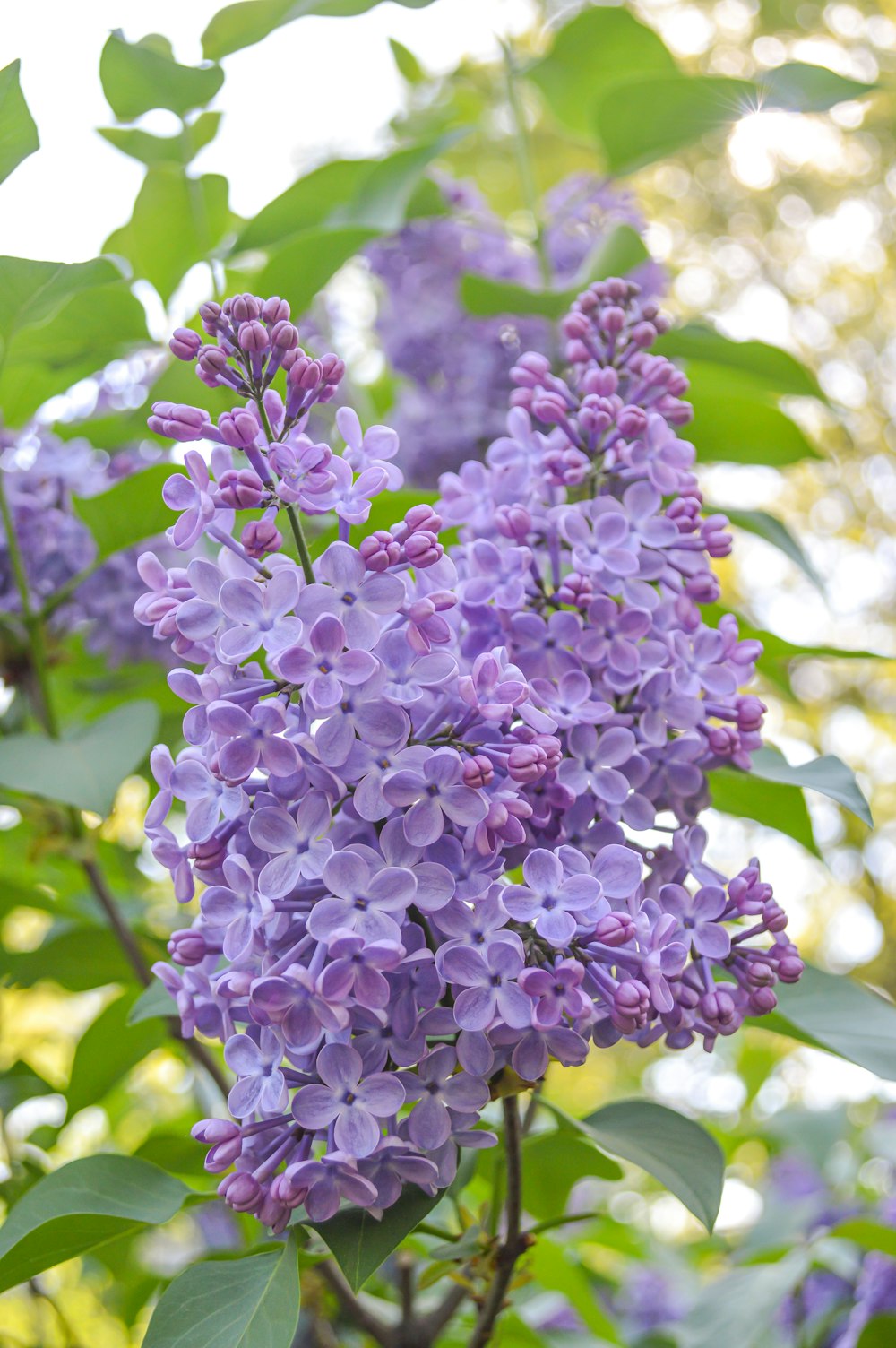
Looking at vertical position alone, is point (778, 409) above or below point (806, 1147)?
above

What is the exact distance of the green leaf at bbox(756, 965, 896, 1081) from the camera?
66 centimetres

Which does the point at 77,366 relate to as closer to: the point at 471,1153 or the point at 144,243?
the point at 144,243

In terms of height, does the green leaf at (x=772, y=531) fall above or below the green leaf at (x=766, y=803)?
above

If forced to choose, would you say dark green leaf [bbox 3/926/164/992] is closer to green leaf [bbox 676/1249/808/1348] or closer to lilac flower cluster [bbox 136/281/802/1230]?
lilac flower cluster [bbox 136/281/802/1230]

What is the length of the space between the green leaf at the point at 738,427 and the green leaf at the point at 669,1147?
23.0 inches

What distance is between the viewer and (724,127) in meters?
1.09

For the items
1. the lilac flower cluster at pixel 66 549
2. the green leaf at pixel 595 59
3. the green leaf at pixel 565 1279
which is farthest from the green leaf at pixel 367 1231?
the green leaf at pixel 595 59

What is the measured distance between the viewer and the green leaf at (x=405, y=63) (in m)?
1.45


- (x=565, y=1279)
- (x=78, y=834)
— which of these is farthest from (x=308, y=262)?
(x=565, y=1279)

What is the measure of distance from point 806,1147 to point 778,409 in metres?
0.99

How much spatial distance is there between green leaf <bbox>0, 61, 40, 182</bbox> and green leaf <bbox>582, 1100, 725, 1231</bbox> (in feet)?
2.18

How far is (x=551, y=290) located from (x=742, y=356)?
18 cm

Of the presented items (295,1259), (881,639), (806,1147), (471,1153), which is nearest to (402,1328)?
(471,1153)

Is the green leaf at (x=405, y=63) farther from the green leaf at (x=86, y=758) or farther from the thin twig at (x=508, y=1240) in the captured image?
the thin twig at (x=508, y=1240)
